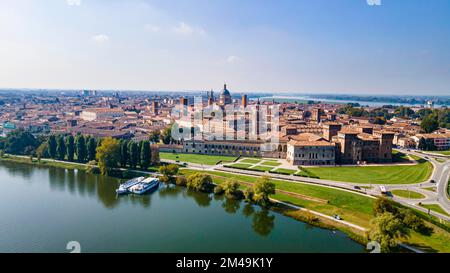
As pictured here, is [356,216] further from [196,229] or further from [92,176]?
[92,176]

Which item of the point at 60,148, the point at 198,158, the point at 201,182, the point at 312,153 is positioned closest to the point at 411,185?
the point at 312,153

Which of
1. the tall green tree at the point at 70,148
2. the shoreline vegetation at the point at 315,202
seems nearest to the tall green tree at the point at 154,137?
the tall green tree at the point at 70,148

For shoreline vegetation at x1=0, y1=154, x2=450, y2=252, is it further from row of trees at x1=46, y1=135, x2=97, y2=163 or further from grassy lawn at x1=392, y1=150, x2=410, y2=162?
grassy lawn at x1=392, y1=150, x2=410, y2=162

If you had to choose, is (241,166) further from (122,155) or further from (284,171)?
(122,155)

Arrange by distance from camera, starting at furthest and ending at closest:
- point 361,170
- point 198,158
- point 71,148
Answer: point 198,158 → point 71,148 → point 361,170

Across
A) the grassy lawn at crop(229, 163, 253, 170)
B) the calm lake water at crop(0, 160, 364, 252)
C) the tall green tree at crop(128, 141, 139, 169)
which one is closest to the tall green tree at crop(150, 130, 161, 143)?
the tall green tree at crop(128, 141, 139, 169)
